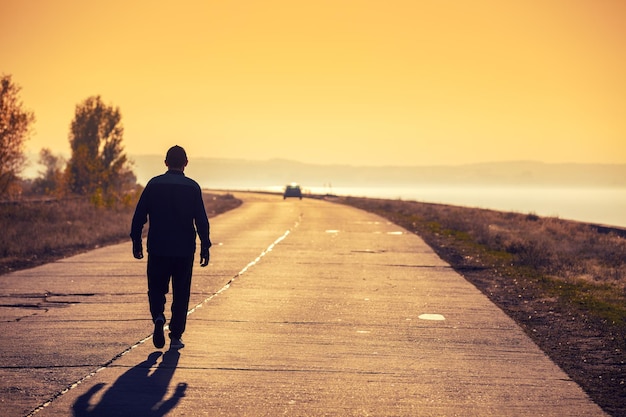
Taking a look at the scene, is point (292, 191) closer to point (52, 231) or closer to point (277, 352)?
point (52, 231)

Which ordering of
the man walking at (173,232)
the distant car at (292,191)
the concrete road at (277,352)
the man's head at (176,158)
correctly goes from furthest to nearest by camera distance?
the distant car at (292,191) → the man's head at (176,158) → the man walking at (173,232) → the concrete road at (277,352)

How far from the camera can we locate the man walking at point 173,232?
859 centimetres

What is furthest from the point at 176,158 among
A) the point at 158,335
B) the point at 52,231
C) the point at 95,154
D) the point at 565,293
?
the point at 95,154

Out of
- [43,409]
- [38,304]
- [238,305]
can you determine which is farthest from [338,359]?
[38,304]

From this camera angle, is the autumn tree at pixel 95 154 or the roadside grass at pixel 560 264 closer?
the roadside grass at pixel 560 264

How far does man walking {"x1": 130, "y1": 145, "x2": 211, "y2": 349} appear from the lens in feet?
28.2

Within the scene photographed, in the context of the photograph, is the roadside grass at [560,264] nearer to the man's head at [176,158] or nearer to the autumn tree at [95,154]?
the man's head at [176,158]

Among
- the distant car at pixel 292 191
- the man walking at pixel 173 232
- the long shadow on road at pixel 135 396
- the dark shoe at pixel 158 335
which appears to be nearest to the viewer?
the long shadow on road at pixel 135 396

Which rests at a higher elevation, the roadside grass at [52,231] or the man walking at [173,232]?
the man walking at [173,232]

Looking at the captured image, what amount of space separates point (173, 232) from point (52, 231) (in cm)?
2019

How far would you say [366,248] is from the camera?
23141 millimetres

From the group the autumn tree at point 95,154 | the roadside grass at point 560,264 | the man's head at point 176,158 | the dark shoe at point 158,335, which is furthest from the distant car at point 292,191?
the dark shoe at point 158,335

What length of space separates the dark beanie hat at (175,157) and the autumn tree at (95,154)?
41909mm

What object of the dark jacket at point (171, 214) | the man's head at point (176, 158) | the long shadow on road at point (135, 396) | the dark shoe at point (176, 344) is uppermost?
the man's head at point (176, 158)
